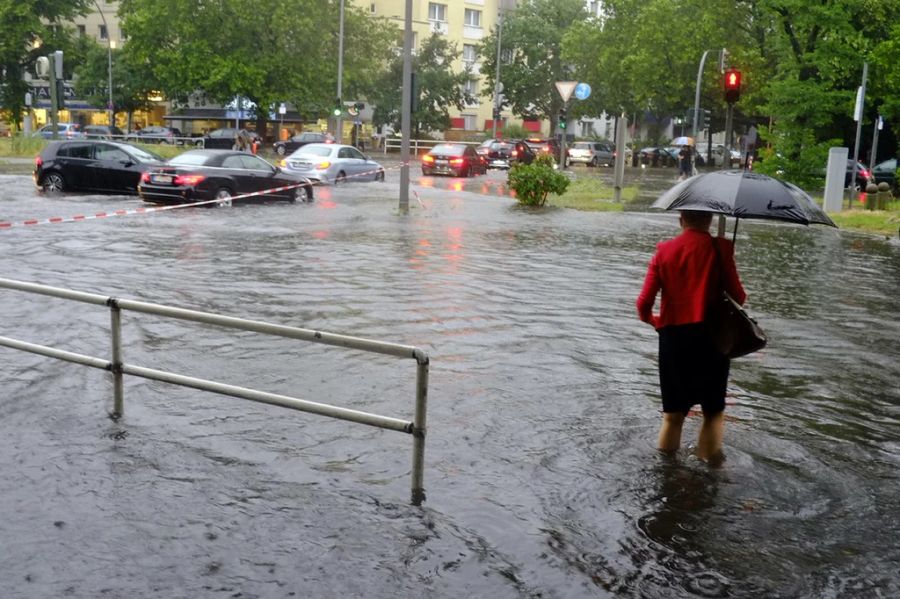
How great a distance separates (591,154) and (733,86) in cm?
4637

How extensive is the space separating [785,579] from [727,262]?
2.02m

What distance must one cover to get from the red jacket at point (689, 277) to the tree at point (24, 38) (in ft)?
211

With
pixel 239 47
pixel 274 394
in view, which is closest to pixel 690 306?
pixel 274 394

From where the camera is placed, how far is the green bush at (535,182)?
1080 inches

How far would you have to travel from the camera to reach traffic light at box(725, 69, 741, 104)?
20250 mm

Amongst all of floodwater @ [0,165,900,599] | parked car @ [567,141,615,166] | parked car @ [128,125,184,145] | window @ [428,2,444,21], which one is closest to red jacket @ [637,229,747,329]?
floodwater @ [0,165,900,599]

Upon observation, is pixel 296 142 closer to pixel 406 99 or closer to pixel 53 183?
pixel 53 183

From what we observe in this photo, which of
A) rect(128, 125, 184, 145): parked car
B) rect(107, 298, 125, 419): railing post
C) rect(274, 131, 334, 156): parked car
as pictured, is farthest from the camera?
rect(274, 131, 334, 156): parked car

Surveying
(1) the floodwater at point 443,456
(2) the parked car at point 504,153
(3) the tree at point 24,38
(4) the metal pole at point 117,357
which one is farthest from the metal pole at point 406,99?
(3) the tree at point 24,38

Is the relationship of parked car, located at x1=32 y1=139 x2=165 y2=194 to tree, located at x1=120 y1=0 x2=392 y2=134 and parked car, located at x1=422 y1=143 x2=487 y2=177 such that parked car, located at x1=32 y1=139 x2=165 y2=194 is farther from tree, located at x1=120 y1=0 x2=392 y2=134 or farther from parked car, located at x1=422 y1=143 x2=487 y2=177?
tree, located at x1=120 y1=0 x2=392 y2=134

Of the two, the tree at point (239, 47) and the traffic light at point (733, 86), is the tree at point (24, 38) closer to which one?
the tree at point (239, 47)

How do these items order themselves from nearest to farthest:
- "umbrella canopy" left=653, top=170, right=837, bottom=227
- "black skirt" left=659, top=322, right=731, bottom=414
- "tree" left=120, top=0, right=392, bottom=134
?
"umbrella canopy" left=653, top=170, right=837, bottom=227
"black skirt" left=659, top=322, right=731, bottom=414
"tree" left=120, top=0, right=392, bottom=134

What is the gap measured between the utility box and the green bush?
6724mm

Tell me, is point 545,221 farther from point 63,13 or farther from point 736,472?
point 63,13
